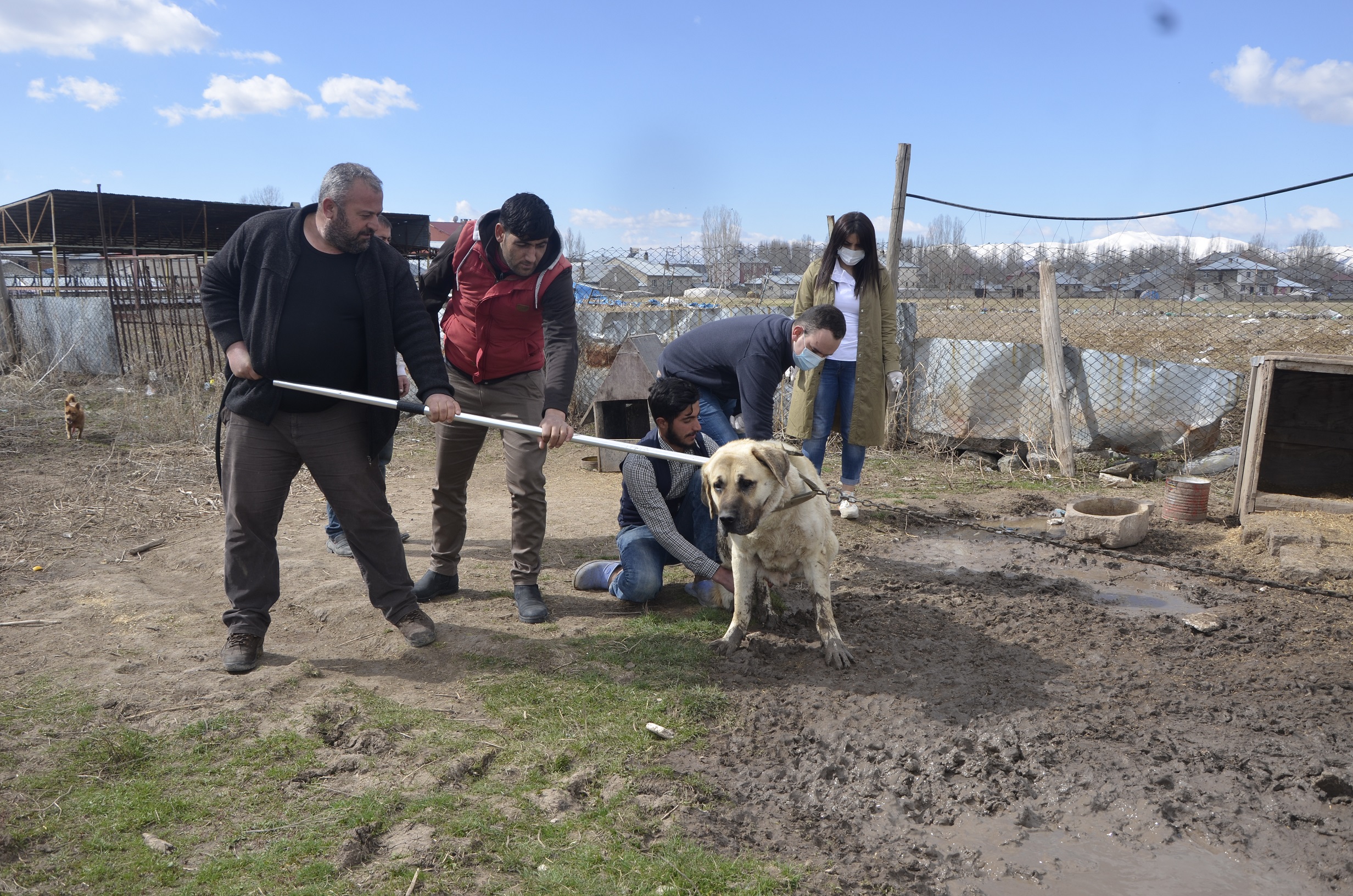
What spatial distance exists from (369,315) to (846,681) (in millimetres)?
2486

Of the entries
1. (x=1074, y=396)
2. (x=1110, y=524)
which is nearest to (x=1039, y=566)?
(x=1110, y=524)

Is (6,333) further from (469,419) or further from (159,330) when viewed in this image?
(469,419)

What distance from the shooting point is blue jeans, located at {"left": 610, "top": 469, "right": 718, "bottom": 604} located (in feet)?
14.0

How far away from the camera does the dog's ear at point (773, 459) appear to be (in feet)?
11.3

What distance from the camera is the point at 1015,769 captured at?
111 inches

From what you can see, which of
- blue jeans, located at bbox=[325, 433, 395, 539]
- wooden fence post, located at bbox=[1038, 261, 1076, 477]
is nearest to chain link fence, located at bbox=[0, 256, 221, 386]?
blue jeans, located at bbox=[325, 433, 395, 539]

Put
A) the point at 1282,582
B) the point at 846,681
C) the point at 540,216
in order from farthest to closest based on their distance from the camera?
the point at 1282,582, the point at 540,216, the point at 846,681

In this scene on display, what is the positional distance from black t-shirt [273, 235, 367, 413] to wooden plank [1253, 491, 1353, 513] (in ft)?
18.7

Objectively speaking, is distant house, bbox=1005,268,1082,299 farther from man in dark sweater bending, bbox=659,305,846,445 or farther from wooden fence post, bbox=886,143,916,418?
man in dark sweater bending, bbox=659,305,846,445

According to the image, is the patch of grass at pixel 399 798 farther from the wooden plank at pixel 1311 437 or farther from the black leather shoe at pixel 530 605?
the wooden plank at pixel 1311 437

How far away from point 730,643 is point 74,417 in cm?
774

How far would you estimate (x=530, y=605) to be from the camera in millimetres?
4152

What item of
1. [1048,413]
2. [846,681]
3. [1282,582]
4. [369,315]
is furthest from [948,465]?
[369,315]

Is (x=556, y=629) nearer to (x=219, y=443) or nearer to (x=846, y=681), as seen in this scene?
(x=846, y=681)
